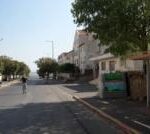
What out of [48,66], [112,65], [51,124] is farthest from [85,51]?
[51,124]

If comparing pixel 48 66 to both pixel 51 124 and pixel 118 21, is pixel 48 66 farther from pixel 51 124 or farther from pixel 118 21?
pixel 51 124

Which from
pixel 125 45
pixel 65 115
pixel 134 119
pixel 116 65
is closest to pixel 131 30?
pixel 125 45

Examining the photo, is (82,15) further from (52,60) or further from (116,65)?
(52,60)

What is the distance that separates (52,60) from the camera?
419 ft

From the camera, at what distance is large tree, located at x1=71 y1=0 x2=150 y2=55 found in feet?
74.4

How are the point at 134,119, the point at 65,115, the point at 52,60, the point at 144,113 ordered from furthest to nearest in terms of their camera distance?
the point at 52,60 < the point at 65,115 < the point at 144,113 < the point at 134,119

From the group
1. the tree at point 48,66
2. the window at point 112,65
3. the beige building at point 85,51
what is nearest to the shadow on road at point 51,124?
the window at point 112,65

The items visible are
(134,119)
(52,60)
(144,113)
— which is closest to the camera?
(134,119)

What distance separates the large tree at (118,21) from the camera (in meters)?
22.7

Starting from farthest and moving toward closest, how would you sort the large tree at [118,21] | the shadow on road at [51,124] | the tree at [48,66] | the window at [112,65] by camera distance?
the tree at [48,66]
the window at [112,65]
the large tree at [118,21]
the shadow on road at [51,124]

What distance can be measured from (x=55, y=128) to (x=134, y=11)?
31.7 ft

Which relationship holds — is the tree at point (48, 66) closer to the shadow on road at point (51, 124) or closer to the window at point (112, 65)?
the window at point (112, 65)

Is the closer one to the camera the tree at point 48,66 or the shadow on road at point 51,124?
the shadow on road at point 51,124

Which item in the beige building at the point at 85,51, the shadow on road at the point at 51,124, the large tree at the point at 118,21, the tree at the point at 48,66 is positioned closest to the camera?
the shadow on road at the point at 51,124
